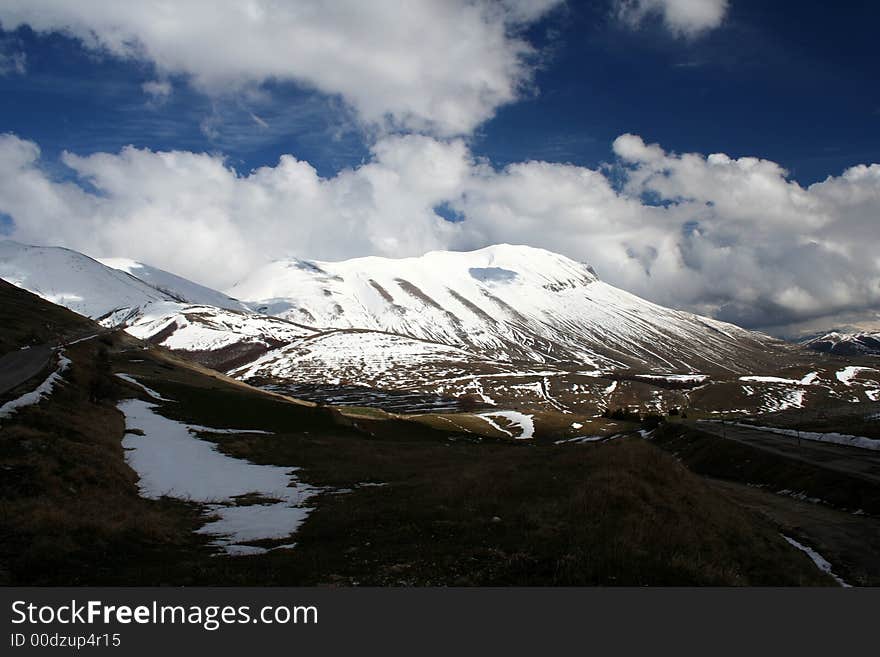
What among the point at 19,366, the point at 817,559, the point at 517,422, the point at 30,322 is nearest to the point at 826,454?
the point at 817,559

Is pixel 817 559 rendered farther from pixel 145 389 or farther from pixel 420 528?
pixel 145 389

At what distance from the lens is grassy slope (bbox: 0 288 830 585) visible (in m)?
13.2

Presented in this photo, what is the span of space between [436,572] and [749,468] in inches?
1956

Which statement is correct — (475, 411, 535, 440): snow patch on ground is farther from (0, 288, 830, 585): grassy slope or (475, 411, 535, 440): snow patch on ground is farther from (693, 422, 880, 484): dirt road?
(0, 288, 830, 585): grassy slope

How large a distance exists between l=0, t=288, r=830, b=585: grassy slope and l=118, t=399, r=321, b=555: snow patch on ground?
1.40 m

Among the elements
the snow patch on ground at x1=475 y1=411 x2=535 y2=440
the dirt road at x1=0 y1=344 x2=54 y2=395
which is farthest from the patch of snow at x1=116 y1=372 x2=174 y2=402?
the snow patch on ground at x1=475 y1=411 x2=535 y2=440

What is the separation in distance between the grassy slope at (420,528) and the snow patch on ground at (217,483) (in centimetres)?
140

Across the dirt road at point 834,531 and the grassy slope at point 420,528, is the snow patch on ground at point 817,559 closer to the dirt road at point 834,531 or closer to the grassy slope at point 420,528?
the dirt road at point 834,531

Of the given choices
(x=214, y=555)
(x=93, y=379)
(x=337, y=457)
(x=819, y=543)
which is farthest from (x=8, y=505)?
(x=93, y=379)

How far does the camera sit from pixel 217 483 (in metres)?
33.5

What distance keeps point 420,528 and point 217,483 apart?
65.3 ft

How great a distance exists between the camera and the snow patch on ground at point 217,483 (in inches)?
854

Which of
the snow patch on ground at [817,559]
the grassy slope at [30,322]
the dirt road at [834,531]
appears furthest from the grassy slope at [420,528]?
the grassy slope at [30,322]
